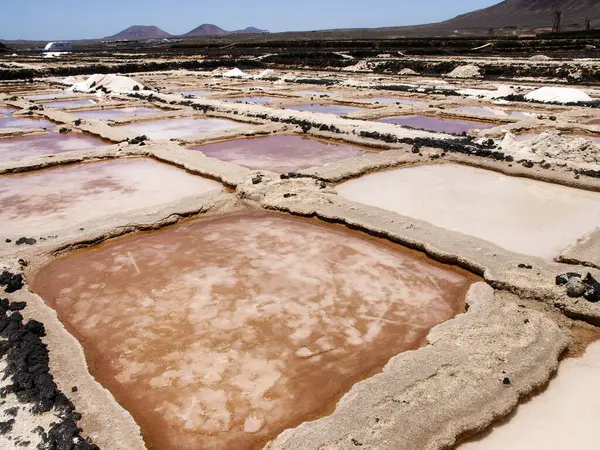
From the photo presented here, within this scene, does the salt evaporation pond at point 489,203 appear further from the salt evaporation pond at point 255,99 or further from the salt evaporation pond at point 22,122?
the salt evaporation pond at point 255,99

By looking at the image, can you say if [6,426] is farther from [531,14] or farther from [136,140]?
[531,14]

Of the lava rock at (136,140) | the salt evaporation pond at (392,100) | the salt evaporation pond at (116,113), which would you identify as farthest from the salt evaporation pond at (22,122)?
the salt evaporation pond at (392,100)

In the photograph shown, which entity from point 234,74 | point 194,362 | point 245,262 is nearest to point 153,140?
point 245,262

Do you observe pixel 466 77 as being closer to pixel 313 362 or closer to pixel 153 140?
pixel 153 140

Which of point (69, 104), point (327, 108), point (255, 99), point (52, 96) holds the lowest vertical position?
point (327, 108)

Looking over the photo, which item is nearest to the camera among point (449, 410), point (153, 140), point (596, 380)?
point (449, 410)

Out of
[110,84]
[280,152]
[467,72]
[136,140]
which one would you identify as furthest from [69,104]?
[467,72]
